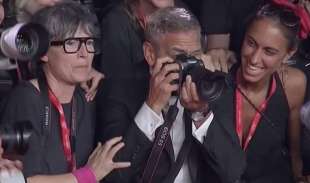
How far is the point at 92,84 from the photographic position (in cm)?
226

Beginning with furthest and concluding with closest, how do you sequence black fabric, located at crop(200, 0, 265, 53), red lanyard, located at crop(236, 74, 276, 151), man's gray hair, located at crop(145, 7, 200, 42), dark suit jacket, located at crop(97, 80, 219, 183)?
black fabric, located at crop(200, 0, 265, 53) < red lanyard, located at crop(236, 74, 276, 151) < man's gray hair, located at crop(145, 7, 200, 42) < dark suit jacket, located at crop(97, 80, 219, 183)

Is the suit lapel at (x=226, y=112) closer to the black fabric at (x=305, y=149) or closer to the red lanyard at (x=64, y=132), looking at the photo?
the black fabric at (x=305, y=149)

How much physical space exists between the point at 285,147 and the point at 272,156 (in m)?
0.07

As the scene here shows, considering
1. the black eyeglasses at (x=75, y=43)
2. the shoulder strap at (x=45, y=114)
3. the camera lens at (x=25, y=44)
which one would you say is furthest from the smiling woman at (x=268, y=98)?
the camera lens at (x=25, y=44)

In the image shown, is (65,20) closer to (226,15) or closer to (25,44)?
(25,44)

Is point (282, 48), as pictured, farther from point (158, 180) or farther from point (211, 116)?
point (158, 180)

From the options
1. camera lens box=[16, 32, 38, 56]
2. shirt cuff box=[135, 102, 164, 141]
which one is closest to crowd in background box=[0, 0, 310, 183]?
shirt cuff box=[135, 102, 164, 141]

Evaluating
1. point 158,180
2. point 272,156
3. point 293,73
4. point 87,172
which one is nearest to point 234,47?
point 293,73

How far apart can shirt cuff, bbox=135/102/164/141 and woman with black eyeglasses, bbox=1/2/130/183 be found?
0.07 metres

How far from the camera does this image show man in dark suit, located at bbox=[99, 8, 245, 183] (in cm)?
199

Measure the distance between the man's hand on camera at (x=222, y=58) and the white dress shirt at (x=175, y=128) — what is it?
0.28 meters

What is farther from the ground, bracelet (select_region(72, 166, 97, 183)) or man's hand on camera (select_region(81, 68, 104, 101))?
man's hand on camera (select_region(81, 68, 104, 101))

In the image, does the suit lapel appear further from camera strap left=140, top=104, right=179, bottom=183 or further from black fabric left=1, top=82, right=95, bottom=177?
black fabric left=1, top=82, right=95, bottom=177

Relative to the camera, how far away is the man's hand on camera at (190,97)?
6.42 feet
